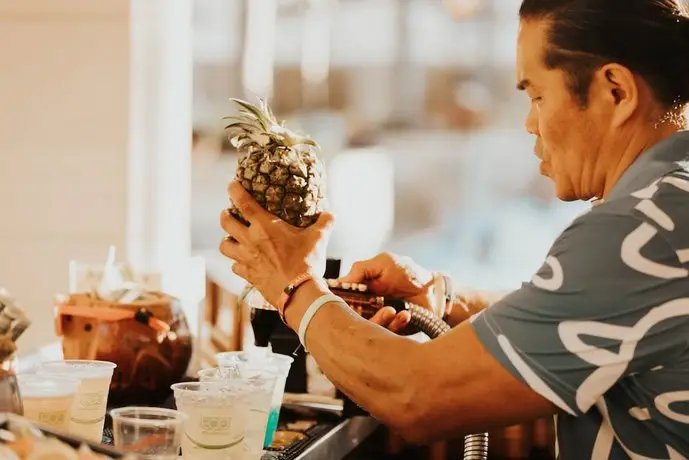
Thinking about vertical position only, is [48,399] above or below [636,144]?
below

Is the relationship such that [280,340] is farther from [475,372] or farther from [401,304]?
[475,372]

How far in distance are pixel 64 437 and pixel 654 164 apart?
34.2 inches

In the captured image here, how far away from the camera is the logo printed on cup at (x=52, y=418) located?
4.55 ft

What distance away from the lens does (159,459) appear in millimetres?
1254

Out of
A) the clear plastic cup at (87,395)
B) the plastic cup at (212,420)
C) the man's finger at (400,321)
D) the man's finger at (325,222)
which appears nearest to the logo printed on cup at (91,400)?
the clear plastic cup at (87,395)

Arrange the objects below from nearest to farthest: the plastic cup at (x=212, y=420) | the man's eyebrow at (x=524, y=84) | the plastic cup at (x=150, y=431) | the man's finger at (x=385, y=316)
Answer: the plastic cup at (x=150, y=431)
the plastic cup at (x=212, y=420)
the man's eyebrow at (x=524, y=84)
the man's finger at (x=385, y=316)

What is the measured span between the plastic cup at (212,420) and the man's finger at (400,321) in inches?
17.8

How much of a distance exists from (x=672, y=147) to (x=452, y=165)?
4.22 m

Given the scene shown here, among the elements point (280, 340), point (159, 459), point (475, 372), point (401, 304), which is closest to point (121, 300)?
point (280, 340)

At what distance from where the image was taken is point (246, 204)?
5.29 feet

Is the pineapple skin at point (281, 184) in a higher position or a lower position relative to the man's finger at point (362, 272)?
higher

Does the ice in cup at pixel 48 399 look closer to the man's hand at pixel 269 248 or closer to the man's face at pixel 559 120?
the man's hand at pixel 269 248

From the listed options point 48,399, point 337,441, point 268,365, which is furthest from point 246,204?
point 337,441

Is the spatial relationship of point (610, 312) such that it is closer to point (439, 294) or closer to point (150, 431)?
point (150, 431)
